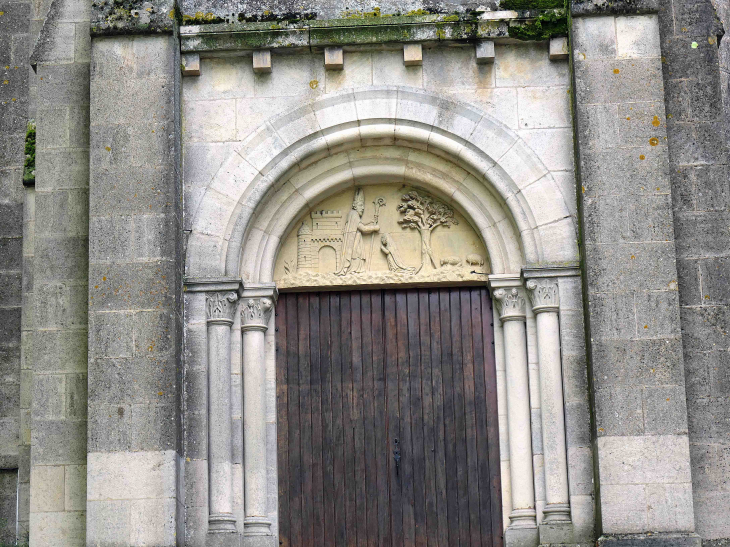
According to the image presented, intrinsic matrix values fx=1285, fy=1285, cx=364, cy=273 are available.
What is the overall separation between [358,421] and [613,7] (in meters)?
4.43

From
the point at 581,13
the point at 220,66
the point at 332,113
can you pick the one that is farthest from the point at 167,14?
the point at 581,13

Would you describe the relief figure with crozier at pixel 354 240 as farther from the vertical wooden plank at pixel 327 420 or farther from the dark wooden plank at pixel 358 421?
the vertical wooden plank at pixel 327 420

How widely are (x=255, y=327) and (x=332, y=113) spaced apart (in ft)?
6.88

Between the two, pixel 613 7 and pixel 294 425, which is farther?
pixel 294 425

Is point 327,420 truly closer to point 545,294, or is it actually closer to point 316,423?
point 316,423

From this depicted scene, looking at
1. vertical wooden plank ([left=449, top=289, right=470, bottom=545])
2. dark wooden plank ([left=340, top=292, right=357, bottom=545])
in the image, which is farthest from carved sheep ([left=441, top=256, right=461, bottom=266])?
dark wooden plank ([left=340, top=292, right=357, bottom=545])

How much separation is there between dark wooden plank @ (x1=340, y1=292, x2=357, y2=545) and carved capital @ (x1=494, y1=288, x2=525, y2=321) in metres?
1.43

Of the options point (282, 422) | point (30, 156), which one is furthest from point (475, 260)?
point (30, 156)

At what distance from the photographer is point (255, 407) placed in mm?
11609

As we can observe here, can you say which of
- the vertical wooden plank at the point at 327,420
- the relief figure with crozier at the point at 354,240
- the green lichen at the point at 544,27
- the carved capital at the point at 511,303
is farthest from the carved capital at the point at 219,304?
the green lichen at the point at 544,27

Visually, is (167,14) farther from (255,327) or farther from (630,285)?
(630,285)

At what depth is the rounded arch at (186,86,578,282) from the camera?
38.1ft

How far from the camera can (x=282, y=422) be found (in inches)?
467

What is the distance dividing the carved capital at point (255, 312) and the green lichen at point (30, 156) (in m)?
2.88
